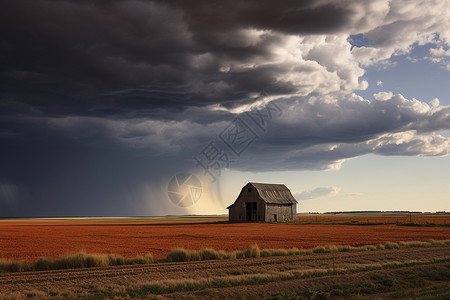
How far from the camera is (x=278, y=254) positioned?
29516 millimetres

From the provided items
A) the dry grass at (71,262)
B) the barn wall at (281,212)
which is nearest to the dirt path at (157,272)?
the dry grass at (71,262)

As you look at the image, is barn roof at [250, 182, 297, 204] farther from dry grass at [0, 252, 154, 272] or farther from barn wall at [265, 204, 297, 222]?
dry grass at [0, 252, 154, 272]

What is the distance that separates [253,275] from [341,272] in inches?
193

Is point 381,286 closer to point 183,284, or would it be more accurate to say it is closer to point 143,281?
point 183,284

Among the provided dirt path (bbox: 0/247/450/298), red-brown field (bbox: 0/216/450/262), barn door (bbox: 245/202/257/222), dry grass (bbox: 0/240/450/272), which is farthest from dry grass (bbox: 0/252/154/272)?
barn door (bbox: 245/202/257/222)

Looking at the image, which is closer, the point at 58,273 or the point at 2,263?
the point at 58,273

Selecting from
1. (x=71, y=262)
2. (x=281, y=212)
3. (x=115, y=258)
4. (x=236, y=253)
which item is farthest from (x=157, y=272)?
(x=281, y=212)

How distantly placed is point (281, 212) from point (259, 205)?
696 cm

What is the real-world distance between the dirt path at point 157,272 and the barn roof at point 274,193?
57188 mm

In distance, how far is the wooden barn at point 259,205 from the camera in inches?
3324

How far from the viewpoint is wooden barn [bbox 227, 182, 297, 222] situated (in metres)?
84.4

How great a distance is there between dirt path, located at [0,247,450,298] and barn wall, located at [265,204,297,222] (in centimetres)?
5612

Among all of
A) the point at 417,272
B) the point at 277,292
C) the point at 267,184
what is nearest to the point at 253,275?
the point at 277,292

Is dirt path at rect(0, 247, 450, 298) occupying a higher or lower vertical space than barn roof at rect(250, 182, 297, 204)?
lower
